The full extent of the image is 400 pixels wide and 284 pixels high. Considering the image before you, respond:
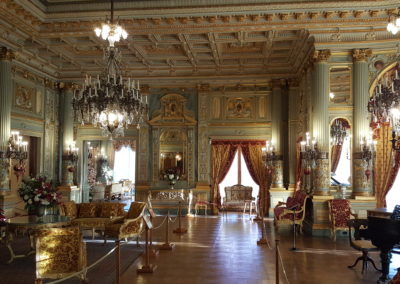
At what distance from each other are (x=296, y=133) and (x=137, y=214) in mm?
6616

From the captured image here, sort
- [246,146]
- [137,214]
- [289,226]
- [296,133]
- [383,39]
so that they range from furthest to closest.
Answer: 1. [246,146]
2. [296,133]
3. [289,226]
4. [383,39]
5. [137,214]

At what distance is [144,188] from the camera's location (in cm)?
1348

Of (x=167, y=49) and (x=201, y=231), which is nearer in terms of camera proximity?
(x=201, y=231)

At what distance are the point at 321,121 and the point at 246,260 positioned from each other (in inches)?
163

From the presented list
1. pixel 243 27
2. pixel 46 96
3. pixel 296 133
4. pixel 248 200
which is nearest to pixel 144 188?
pixel 248 200

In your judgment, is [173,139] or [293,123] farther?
[173,139]

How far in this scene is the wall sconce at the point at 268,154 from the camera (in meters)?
12.7

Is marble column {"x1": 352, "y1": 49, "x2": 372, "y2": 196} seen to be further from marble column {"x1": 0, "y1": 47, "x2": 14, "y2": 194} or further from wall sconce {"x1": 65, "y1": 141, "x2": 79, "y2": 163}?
wall sconce {"x1": 65, "y1": 141, "x2": 79, "y2": 163}

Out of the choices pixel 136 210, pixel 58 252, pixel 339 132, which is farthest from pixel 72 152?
pixel 339 132

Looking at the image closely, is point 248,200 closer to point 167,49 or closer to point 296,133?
point 296,133

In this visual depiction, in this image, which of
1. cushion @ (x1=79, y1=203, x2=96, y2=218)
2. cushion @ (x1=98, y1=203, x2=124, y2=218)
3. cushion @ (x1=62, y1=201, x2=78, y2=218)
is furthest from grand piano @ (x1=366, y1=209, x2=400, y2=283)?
cushion @ (x1=62, y1=201, x2=78, y2=218)

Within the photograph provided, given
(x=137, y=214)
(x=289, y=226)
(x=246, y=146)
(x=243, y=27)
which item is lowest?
(x=289, y=226)

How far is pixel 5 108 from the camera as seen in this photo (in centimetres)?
983

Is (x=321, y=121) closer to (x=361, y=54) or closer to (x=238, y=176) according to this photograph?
(x=361, y=54)
